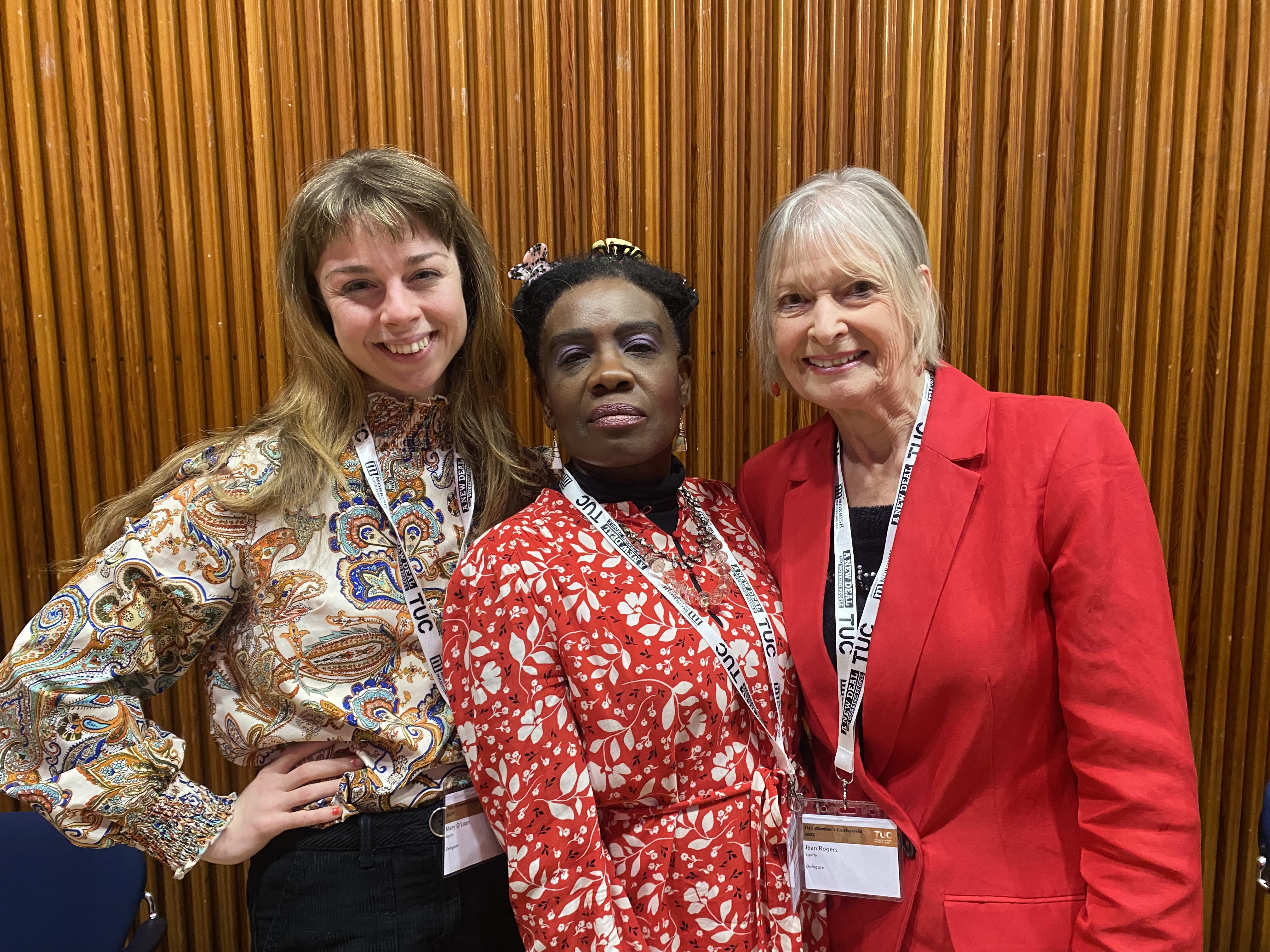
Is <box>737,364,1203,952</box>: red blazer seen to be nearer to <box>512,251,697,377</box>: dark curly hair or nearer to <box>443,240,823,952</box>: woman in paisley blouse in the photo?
<box>443,240,823,952</box>: woman in paisley blouse

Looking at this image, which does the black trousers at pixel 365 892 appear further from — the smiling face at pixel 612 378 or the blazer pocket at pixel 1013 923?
the blazer pocket at pixel 1013 923

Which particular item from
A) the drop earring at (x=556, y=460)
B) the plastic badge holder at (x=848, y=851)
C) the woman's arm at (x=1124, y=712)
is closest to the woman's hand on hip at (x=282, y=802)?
the drop earring at (x=556, y=460)

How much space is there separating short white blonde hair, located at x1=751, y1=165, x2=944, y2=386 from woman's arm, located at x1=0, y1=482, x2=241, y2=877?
1.23 m

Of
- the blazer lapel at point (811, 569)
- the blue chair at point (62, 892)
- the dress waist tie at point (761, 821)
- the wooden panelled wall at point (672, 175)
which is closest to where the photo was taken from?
the dress waist tie at point (761, 821)

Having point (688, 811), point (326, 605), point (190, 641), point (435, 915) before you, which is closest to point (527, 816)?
point (688, 811)

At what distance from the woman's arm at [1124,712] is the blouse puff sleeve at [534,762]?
835 millimetres

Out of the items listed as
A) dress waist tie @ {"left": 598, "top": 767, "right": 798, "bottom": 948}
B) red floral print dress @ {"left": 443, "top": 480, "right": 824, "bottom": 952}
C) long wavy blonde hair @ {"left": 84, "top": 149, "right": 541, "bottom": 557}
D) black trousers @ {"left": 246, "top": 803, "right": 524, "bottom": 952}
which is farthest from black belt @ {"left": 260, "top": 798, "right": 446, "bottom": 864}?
long wavy blonde hair @ {"left": 84, "top": 149, "right": 541, "bottom": 557}

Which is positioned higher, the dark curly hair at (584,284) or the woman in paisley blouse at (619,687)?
the dark curly hair at (584,284)

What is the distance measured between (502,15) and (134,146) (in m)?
1.14

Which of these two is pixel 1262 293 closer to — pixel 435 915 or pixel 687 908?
pixel 687 908

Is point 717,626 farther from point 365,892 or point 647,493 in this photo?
point 365,892

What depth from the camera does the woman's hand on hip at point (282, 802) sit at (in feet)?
5.37

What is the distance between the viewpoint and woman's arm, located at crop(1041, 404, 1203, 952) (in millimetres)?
1370

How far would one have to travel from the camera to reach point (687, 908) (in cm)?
147
